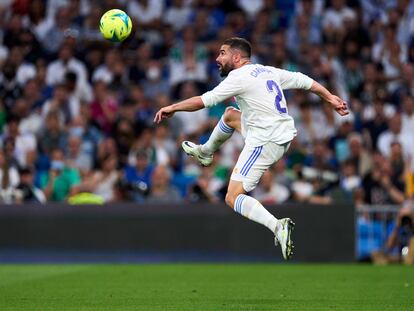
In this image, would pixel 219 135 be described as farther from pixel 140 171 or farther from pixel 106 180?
pixel 106 180

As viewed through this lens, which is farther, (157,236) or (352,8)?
(352,8)

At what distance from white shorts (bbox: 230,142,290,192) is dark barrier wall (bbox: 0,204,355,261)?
18.6ft

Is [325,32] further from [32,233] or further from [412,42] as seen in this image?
[32,233]

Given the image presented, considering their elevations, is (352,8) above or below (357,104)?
above

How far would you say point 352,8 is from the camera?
21.4 metres

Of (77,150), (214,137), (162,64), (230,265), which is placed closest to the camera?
(214,137)

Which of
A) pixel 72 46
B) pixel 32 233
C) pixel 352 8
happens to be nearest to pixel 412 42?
pixel 352 8

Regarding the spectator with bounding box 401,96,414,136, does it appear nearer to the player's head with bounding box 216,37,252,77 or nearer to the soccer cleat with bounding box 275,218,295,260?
the player's head with bounding box 216,37,252,77

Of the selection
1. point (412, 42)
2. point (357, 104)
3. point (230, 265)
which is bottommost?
point (230, 265)

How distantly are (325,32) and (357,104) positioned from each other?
2086 millimetres

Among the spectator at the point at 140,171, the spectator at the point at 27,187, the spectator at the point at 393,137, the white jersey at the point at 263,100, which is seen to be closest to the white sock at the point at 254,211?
the white jersey at the point at 263,100

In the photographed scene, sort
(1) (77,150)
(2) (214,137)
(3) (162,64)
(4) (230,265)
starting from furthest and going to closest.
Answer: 1. (3) (162,64)
2. (1) (77,150)
3. (4) (230,265)
4. (2) (214,137)

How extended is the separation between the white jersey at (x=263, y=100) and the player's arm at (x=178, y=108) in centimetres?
56

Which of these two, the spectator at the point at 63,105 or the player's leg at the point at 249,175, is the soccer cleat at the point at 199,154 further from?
the spectator at the point at 63,105
